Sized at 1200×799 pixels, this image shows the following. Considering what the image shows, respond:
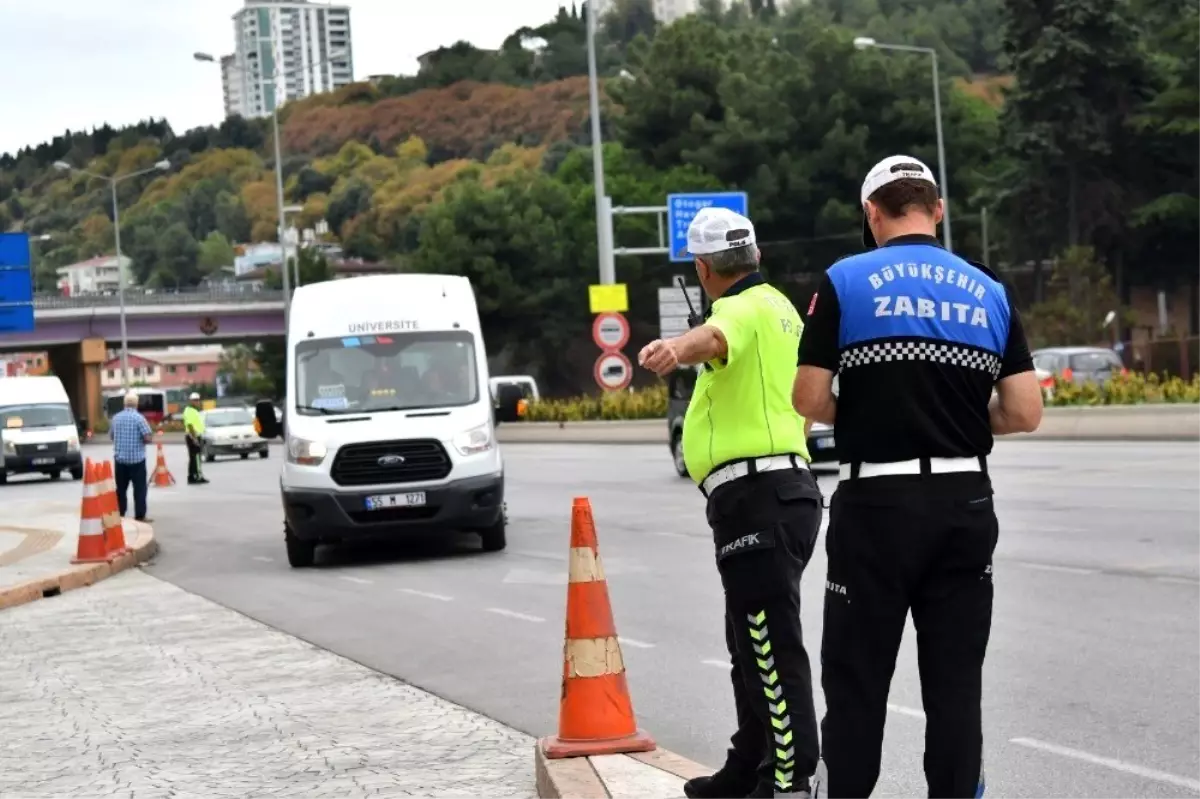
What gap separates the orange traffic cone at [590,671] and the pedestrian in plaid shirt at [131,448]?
17.1 metres

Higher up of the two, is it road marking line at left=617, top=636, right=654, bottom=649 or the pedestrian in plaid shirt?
the pedestrian in plaid shirt

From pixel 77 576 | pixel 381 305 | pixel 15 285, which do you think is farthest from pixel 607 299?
pixel 77 576

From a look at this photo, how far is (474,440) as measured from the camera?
17422mm

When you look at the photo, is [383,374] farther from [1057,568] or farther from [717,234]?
[717,234]

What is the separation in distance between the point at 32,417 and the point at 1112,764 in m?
41.7

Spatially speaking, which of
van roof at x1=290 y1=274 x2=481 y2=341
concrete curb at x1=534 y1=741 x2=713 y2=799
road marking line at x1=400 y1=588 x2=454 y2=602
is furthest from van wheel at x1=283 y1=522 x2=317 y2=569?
concrete curb at x1=534 y1=741 x2=713 y2=799

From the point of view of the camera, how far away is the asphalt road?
24.9 feet

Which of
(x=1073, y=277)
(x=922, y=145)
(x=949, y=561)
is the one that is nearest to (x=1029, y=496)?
(x=949, y=561)

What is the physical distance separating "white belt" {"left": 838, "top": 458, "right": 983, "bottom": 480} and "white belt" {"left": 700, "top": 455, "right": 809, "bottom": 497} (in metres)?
1.07

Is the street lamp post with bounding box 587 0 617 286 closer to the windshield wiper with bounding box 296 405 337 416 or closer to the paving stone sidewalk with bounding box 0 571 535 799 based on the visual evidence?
the windshield wiper with bounding box 296 405 337 416

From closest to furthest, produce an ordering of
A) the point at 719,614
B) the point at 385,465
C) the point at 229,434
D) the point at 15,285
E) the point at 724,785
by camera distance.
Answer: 1. the point at 724,785
2. the point at 719,614
3. the point at 385,465
4. the point at 15,285
5. the point at 229,434

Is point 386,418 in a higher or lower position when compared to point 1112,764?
higher

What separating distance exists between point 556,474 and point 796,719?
2602 centimetres

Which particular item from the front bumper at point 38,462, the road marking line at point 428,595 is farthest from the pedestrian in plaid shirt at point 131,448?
the front bumper at point 38,462
